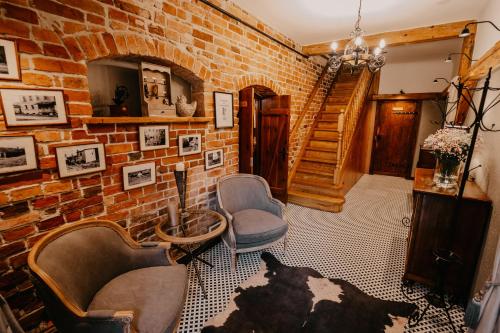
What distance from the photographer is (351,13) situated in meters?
3.18

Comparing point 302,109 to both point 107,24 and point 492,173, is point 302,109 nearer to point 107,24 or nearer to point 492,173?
point 492,173

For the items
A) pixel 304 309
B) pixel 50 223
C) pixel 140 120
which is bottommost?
pixel 304 309

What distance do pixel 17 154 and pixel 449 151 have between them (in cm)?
345

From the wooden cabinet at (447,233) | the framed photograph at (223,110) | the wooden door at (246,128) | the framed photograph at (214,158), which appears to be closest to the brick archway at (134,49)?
the framed photograph at (223,110)

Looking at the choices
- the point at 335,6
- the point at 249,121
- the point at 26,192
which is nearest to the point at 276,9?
the point at 335,6

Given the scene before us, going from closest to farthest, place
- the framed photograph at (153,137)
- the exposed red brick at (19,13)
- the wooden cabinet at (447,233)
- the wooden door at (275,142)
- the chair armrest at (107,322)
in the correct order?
the chair armrest at (107,322)
the exposed red brick at (19,13)
the wooden cabinet at (447,233)
the framed photograph at (153,137)
the wooden door at (275,142)

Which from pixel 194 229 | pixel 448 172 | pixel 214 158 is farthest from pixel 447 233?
pixel 214 158

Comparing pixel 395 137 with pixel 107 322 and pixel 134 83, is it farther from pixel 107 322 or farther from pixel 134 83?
pixel 107 322

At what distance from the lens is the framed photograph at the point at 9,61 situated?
1.36m

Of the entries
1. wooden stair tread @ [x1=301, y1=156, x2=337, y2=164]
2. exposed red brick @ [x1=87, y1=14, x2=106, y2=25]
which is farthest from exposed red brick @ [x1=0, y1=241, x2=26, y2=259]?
wooden stair tread @ [x1=301, y1=156, x2=337, y2=164]

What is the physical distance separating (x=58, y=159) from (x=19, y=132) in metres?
0.26

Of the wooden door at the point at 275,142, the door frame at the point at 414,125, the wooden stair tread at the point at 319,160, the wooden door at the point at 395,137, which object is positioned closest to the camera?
the wooden door at the point at 275,142

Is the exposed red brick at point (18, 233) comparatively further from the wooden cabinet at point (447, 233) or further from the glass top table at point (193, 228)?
the wooden cabinet at point (447, 233)

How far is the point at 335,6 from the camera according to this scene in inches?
118
